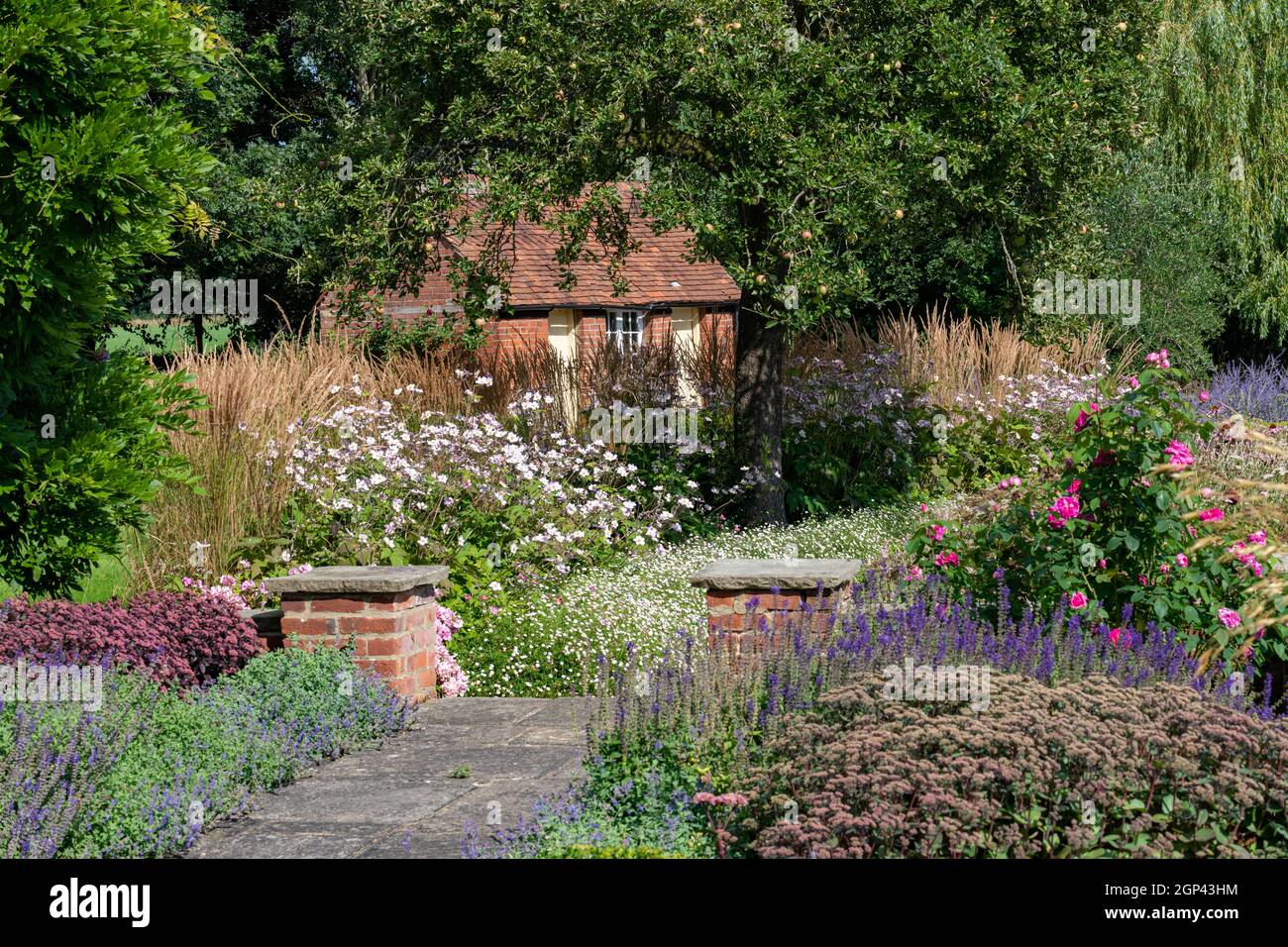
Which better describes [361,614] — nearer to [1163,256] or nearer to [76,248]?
[76,248]

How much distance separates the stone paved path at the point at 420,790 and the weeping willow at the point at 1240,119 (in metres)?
18.7

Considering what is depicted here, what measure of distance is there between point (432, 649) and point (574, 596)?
1335 mm

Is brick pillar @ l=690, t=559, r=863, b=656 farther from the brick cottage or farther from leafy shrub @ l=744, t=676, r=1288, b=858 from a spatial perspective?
the brick cottage

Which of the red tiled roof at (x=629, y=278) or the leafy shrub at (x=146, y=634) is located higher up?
the red tiled roof at (x=629, y=278)

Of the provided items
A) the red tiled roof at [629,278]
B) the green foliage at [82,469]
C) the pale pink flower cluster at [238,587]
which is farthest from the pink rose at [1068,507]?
the red tiled roof at [629,278]

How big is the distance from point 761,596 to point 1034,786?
261 cm

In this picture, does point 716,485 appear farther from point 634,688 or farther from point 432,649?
point 634,688

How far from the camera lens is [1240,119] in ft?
71.2

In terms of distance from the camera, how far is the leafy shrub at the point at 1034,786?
3.98 metres

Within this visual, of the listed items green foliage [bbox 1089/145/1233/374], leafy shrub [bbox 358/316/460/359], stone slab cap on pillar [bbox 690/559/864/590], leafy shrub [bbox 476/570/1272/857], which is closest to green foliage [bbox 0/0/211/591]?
stone slab cap on pillar [bbox 690/559/864/590]

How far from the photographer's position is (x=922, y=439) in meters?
14.5

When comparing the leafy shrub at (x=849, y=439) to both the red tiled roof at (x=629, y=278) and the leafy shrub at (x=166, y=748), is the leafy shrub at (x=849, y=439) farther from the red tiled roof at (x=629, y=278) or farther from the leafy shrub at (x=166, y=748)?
the red tiled roof at (x=629, y=278)

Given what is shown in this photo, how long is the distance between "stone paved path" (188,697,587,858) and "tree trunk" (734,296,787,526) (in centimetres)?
640
